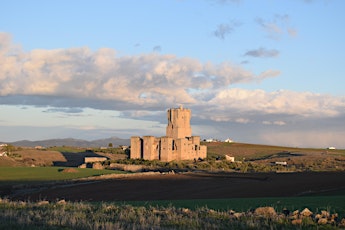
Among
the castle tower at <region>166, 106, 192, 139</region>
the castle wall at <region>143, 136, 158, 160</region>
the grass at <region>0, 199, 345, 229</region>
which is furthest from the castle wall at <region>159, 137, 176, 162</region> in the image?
the grass at <region>0, 199, 345, 229</region>

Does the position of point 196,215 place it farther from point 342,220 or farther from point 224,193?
point 224,193

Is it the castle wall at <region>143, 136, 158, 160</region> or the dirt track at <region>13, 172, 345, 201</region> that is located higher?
the castle wall at <region>143, 136, 158, 160</region>

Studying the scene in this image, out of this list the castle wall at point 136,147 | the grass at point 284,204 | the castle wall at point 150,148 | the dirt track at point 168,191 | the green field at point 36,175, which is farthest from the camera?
the castle wall at point 136,147

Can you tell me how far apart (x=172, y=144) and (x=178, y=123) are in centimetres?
700

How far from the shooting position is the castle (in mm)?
81812

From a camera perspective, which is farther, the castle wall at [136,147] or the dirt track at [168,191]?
the castle wall at [136,147]

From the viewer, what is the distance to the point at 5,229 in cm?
1349

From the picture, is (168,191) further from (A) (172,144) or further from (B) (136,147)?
(B) (136,147)

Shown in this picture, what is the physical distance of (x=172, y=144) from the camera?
82.6m

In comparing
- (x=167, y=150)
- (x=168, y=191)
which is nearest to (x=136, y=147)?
(x=167, y=150)

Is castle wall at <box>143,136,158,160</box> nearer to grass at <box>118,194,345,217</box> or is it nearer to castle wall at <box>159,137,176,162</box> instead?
castle wall at <box>159,137,176,162</box>

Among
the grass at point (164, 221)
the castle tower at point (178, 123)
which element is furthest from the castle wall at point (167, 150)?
the grass at point (164, 221)

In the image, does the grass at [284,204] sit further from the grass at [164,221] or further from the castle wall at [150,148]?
the castle wall at [150,148]

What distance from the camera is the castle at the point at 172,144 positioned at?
268ft
